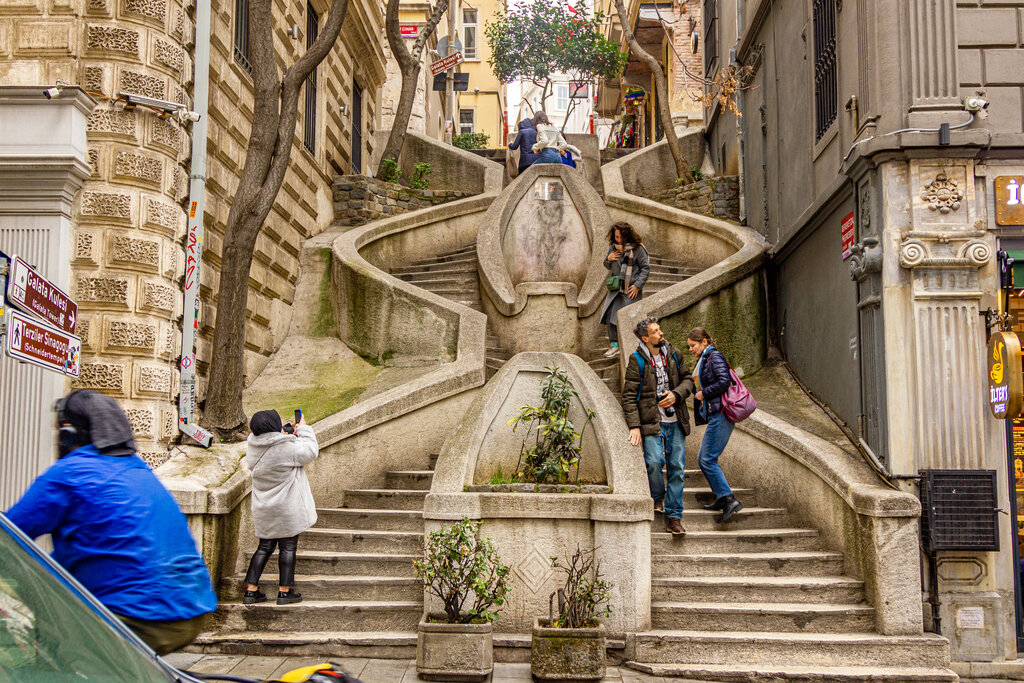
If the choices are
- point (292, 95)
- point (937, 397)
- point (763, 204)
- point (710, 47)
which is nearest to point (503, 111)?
point (710, 47)

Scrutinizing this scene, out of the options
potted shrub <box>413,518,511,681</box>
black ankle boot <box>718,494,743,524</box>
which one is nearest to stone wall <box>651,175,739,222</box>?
black ankle boot <box>718,494,743,524</box>

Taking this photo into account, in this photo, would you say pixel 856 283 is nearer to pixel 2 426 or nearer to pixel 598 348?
pixel 598 348

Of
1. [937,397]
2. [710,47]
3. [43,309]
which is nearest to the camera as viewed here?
[43,309]

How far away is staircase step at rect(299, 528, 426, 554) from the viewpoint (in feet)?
27.2

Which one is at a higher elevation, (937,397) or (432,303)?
(432,303)

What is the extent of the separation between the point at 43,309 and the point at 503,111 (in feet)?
172

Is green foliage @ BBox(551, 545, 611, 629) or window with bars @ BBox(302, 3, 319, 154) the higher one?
window with bars @ BBox(302, 3, 319, 154)

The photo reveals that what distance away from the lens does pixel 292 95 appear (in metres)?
10.8

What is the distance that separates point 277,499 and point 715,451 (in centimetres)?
382

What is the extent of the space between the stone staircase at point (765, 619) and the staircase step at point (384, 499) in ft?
7.44

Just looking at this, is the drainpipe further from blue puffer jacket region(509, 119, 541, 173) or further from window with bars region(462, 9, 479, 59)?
window with bars region(462, 9, 479, 59)

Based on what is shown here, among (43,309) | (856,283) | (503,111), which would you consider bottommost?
(43,309)

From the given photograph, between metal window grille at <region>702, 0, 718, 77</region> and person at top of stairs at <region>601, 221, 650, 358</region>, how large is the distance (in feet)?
29.4

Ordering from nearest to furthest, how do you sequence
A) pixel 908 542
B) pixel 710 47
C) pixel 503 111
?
pixel 908 542 → pixel 710 47 → pixel 503 111
